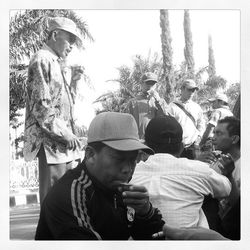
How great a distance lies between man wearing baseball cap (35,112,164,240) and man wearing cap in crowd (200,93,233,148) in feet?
2.09

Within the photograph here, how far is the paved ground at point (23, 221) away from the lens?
18.4 ft

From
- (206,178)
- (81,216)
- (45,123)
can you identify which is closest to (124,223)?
(81,216)

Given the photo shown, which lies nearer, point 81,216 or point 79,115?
point 81,216

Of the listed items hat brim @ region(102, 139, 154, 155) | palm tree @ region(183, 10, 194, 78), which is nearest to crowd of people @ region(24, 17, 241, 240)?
hat brim @ region(102, 139, 154, 155)

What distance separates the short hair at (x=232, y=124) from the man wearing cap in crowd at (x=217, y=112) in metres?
0.04

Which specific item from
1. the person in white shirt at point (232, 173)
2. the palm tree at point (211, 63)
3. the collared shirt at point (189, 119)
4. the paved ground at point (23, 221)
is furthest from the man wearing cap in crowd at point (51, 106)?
the person in white shirt at point (232, 173)

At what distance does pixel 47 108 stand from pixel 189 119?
137 centimetres

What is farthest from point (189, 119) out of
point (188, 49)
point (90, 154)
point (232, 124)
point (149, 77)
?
point (90, 154)

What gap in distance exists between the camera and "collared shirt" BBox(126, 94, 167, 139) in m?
5.74

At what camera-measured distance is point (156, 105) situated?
5.80m

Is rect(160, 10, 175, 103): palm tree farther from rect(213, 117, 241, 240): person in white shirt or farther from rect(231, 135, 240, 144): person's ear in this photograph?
rect(231, 135, 240, 144): person's ear

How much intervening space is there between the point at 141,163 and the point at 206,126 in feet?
2.58

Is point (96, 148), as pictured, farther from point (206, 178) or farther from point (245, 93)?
point (245, 93)

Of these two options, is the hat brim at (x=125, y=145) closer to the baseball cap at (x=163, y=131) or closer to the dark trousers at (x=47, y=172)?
the baseball cap at (x=163, y=131)
